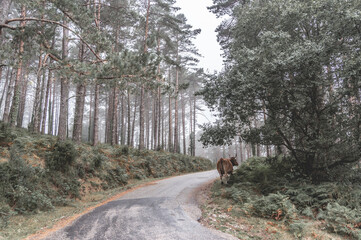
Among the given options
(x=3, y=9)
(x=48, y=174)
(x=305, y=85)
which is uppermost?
(x=3, y=9)

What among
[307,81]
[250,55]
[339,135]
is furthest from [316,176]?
[250,55]

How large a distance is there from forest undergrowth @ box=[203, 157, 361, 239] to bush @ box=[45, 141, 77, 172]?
5.81 metres

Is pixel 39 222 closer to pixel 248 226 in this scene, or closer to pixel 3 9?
pixel 248 226

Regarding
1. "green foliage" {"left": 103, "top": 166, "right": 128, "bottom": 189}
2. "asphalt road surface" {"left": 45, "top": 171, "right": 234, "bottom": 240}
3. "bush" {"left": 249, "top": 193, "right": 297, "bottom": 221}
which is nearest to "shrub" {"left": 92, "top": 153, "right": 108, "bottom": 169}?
"green foliage" {"left": 103, "top": 166, "right": 128, "bottom": 189}

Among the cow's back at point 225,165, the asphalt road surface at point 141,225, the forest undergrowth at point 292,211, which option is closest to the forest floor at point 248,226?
the forest undergrowth at point 292,211

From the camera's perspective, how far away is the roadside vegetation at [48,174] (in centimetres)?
568

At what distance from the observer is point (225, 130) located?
32.5 ft

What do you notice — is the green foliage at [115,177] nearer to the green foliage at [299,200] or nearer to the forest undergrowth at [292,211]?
the forest undergrowth at [292,211]

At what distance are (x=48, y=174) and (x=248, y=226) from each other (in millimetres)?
6964

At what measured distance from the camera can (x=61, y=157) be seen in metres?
8.14

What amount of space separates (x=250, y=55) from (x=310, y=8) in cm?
294

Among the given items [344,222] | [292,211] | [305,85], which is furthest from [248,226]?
[305,85]

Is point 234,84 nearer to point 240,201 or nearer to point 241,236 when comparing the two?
point 240,201

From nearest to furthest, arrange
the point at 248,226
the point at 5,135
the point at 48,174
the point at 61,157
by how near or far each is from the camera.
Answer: the point at 248,226 < the point at 48,174 < the point at 5,135 < the point at 61,157
